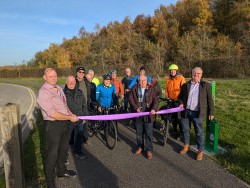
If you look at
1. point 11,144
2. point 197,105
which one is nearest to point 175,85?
point 197,105

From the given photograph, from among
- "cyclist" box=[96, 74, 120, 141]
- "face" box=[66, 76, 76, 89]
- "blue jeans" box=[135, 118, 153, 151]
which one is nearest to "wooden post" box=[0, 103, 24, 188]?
"face" box=[66, 76, 76, 89]

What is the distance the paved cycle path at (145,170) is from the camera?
5016mm

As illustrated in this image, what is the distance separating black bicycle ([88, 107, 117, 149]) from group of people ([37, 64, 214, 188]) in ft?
0.67

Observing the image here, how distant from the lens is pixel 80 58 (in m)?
67.6

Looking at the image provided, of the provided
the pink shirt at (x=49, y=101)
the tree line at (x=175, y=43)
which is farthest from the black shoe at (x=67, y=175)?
the tree line at (x=175, y=43)

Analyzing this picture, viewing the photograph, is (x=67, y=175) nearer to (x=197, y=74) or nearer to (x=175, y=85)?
(x=197, y=74)

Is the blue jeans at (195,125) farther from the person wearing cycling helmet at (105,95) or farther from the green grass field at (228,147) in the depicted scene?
the person wearing cycling helmet at (105,95)

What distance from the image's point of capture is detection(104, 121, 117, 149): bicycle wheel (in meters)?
7.36

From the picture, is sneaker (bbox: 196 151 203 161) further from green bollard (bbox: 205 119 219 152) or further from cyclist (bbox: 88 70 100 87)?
cyclist (bbox: 88 70 100 87)

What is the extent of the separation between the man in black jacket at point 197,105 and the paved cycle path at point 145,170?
0.43 meters

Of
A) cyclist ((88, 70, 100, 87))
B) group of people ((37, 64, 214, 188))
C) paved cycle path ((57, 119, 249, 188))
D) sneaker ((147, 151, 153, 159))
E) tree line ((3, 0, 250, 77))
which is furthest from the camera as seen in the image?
tree line ((3, 0, 250, 77))

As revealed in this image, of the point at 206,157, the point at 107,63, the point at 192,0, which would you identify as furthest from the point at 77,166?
the point at 192,0

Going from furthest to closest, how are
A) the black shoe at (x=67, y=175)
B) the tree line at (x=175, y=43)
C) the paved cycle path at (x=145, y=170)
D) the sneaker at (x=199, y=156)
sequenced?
the tree line at (x=175, y=43) < the sneaker at (x=199, y=156) < the black shoe at (x=67, y=175) < the paved cycle path at (x=145, y=170)

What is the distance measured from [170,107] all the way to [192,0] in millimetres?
64917
